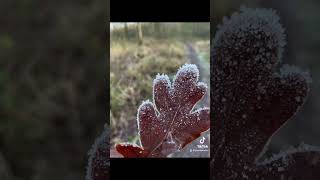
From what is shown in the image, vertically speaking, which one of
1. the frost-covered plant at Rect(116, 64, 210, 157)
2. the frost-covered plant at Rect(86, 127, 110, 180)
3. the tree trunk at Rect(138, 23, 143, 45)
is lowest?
the frost-covered plant at Rect(86, 127, 110, 180)

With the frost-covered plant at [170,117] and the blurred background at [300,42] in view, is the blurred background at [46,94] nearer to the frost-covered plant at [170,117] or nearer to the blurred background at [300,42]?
the frost-covered plant at [170,117]

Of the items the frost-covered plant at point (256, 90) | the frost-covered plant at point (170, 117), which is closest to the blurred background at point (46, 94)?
the frost-covered plant at point (170, 117)

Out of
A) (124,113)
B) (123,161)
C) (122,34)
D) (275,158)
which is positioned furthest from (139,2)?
(275,158)

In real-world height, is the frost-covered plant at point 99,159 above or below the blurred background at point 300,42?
below

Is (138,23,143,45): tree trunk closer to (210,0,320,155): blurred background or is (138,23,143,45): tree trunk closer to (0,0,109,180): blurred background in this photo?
(0,0,109,180): blurred background

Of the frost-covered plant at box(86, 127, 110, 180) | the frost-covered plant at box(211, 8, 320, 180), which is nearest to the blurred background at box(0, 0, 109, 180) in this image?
the frost-covered plant at box(86, 127, 110, 180)

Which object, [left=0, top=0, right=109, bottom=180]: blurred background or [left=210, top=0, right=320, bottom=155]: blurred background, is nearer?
[left=210, top=0, right=320, bottom=155]: blurred background
